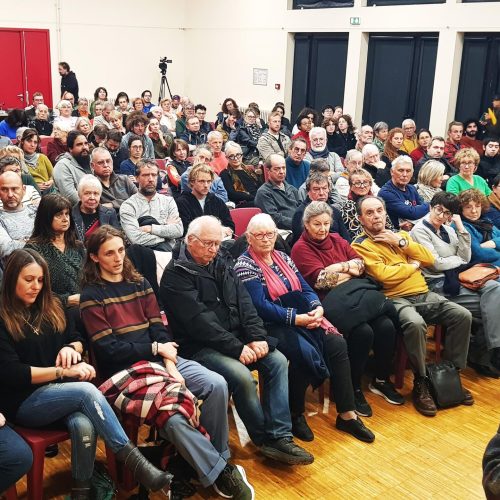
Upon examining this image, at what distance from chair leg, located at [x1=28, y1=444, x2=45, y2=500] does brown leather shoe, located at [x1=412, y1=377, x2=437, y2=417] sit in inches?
83.9

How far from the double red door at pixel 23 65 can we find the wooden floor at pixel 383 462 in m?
10.1

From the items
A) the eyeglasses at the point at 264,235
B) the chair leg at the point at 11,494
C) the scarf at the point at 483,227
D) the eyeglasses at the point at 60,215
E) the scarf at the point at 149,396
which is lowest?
the chair leg at the point at 11,494

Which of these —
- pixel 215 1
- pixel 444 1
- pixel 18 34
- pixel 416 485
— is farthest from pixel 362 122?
pixel 416 485

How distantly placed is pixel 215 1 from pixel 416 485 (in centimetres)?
1173

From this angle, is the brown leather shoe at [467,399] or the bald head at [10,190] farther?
the brown leather shoe at [467,399]

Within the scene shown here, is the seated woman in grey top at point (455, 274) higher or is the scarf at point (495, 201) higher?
the scarf at point (495, 201)

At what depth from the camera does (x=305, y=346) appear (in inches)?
130

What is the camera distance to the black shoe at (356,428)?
3.35 meters

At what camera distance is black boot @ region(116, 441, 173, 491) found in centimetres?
254

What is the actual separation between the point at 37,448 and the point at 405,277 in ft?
7.71

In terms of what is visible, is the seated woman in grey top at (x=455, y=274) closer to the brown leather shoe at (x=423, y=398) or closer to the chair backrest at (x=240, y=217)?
the brown leather shoe at (x=423, y=398)

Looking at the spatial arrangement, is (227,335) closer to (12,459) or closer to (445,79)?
(12,459)

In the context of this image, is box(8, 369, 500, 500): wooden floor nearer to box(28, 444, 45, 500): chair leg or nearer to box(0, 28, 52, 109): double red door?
box(28, 444, 45, 500): chair leg

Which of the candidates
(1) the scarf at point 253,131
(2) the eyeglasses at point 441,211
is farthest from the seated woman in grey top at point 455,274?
(1) the scarf at point 253,131
